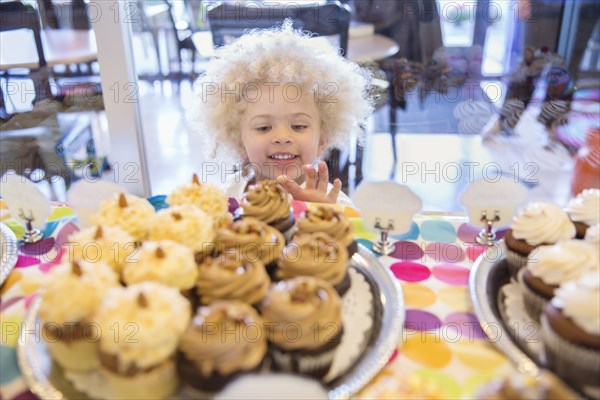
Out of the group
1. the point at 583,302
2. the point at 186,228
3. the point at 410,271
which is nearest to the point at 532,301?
the point at 583,302

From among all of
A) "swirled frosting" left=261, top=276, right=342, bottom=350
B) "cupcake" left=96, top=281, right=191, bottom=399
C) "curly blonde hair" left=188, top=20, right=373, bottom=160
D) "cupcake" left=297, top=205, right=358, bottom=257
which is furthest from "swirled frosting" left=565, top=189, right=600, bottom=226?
"curly blonde hair" left=188, top=20, right=373, bottom=160

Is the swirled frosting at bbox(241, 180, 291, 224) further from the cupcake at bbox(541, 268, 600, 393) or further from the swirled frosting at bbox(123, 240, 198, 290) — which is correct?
the cupcake at bbox(541, 268, 600, 393)

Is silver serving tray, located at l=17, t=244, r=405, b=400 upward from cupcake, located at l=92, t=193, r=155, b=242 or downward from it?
downward

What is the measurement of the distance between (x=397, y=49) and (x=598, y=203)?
2.72 metres

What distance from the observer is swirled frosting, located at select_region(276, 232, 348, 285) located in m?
1.08

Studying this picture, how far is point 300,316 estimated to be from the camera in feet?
3.04

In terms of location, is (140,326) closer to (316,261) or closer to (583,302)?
(316,261)

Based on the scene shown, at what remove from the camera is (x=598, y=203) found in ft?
4.07

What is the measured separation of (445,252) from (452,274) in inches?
4.3

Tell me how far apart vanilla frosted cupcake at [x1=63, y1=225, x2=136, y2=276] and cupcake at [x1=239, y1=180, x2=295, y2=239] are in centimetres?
29

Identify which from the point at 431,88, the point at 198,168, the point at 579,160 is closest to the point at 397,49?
the point at 431,88

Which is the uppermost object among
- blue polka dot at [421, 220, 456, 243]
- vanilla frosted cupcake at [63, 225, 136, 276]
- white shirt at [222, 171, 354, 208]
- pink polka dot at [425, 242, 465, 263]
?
vanilla frosted cupcake at [63, 225, 136, 276]

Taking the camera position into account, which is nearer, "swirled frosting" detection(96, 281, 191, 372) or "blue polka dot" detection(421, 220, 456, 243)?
"swirled frosting" detection(96, 281, 191, 372)

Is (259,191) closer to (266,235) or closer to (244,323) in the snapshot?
(266,235)
